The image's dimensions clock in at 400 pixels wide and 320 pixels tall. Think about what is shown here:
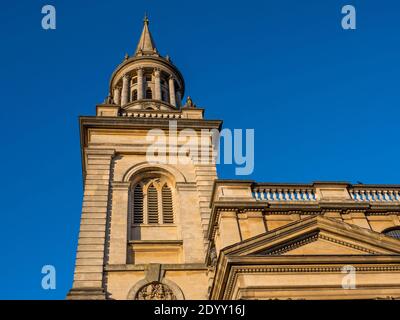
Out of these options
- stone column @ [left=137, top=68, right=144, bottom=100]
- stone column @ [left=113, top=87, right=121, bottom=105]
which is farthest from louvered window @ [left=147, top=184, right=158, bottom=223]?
stone column @ [left=113, top=87, right=121, bottom=105]

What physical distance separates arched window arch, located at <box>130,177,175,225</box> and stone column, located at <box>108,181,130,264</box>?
603 millimetres

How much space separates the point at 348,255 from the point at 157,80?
24.7 meters

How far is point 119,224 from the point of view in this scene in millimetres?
24812

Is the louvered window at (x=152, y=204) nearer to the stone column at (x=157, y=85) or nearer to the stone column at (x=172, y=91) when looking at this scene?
the stone column at (x=157, y=85)

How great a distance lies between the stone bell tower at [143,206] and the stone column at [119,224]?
0.15 feet

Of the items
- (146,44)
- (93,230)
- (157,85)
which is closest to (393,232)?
(93,230)

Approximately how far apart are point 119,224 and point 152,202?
2831 mm

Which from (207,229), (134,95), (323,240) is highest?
(134,95)

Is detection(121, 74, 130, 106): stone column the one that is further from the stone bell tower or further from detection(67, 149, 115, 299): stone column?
detection(67, 149, 115, 299): stone column

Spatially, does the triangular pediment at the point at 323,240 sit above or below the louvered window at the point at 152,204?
below

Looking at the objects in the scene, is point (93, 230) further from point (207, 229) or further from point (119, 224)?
point (207, 229)

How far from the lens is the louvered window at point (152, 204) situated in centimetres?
2628

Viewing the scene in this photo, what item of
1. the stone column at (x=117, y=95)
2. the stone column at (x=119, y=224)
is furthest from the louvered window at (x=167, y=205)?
the stone column at (x=117, y=95)

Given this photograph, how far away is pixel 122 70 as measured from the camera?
3981cm
